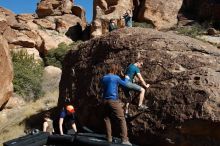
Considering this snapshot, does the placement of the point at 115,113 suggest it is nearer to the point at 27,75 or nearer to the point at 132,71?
the point at 132,71

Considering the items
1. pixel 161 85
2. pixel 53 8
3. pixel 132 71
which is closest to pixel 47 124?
pixel 132 71

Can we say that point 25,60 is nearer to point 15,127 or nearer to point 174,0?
point 174,0

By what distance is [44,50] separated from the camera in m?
37.2

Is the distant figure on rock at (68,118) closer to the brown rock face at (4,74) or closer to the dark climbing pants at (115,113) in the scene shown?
the dark climbing pants at (115,113)

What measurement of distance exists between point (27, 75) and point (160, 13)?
12.3 m

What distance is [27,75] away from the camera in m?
29.3

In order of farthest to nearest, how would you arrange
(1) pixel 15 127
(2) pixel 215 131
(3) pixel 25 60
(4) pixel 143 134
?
(3) pixel 25 60 < (1) pixel 15 127 < (4) pixel 143 134 < (2) pixel 215 131

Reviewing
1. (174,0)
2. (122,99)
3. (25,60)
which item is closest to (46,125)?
(122,99)

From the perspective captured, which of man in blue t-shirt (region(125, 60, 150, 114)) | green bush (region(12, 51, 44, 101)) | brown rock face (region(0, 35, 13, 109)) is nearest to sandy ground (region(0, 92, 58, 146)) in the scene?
brown rock face (region(0, 35, 13, 109))

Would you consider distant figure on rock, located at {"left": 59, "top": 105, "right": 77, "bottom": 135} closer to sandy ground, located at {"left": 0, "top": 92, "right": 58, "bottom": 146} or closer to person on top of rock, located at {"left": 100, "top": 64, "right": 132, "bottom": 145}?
person on top of rock, located at {"left": 100, "top": 64, "right": 132, "bottom": 145}

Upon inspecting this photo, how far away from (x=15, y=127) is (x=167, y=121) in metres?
8.62

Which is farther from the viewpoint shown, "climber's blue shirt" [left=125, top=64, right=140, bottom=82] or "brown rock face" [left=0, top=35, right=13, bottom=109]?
"brown rock face" [left=0, top=35, right=13, bottom=109]

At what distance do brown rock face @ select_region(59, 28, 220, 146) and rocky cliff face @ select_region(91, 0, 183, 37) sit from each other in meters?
20.9

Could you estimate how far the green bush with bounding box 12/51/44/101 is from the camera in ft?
89.8
